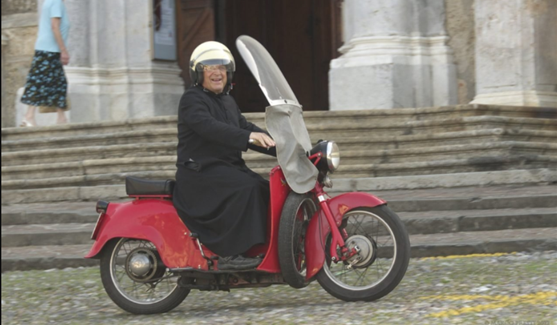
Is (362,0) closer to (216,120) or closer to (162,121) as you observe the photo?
(162,121)

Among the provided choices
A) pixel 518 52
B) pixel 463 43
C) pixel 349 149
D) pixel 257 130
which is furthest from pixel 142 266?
pixel 463 43

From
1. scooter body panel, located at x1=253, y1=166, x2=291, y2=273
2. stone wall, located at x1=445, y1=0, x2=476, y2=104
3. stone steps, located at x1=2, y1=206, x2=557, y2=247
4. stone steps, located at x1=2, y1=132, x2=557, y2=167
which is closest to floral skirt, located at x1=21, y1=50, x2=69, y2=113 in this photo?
stone steps, located at x1=2, y1=132, x2=557, y2=167

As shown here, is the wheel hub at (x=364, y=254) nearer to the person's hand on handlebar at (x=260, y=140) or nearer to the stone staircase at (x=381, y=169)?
the person's hand on handlebar at (x=260, y=140)

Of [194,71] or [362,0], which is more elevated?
[362,0]

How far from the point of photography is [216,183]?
552 cm

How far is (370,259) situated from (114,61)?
9.03 metres

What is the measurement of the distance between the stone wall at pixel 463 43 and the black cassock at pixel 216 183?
695cm

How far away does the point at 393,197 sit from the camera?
8.77m

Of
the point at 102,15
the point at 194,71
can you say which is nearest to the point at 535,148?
the point at 194,71

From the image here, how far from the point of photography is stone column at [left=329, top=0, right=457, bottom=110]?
38.0 feet

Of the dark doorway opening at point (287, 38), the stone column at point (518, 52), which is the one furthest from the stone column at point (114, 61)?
the stone column at point (518, 52)

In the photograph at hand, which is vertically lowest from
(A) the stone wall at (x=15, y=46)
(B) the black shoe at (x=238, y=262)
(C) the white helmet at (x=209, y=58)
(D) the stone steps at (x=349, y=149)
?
(B) the black shoe at (x=238, y=262)

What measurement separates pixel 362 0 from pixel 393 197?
386cm

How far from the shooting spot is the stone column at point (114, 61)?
1360cm
